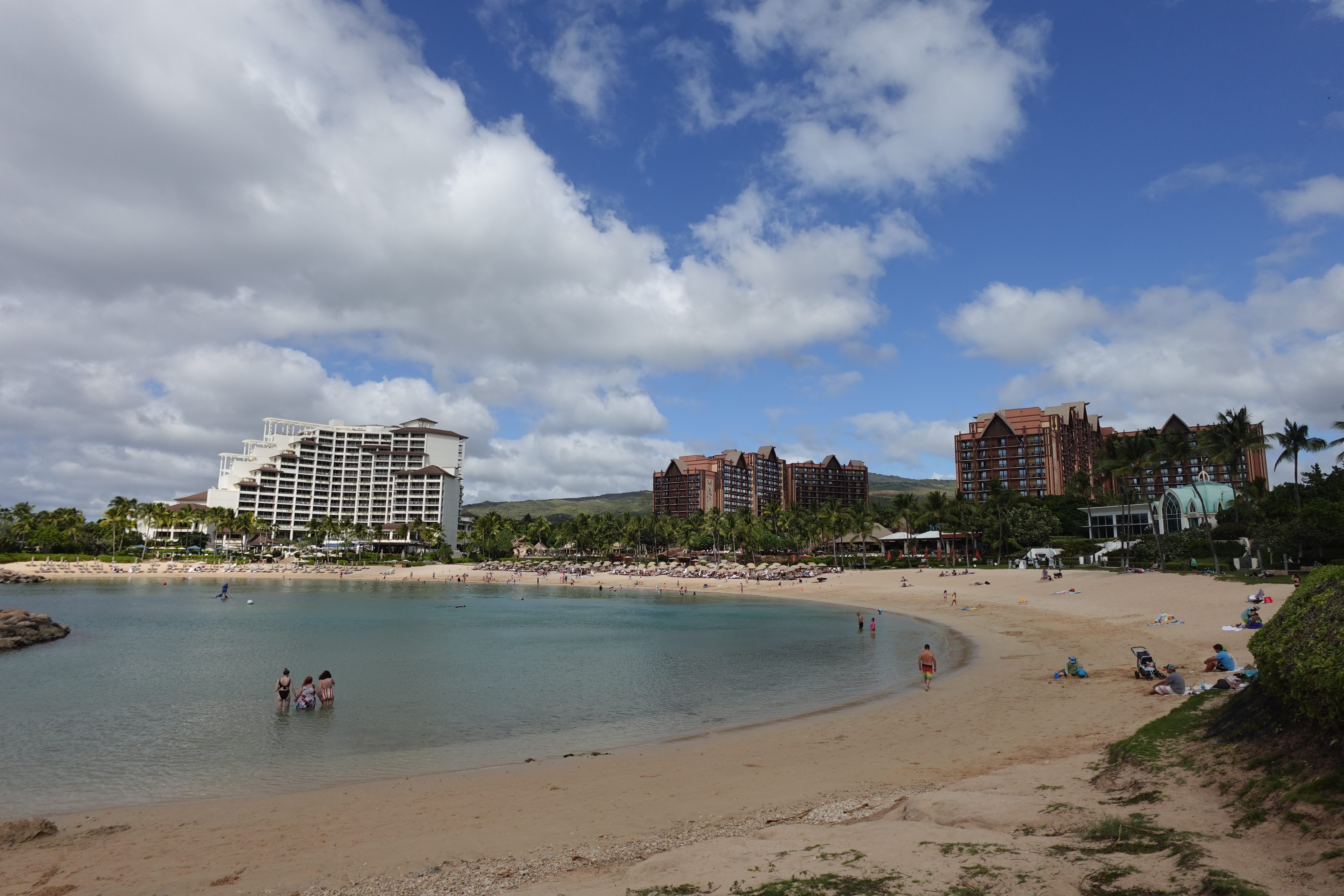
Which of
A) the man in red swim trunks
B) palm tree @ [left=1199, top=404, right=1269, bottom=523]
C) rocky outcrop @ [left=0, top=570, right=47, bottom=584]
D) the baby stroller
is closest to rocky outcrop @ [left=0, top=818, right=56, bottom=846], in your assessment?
the man in red swim trunks

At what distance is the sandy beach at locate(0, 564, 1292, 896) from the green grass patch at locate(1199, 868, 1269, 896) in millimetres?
2556

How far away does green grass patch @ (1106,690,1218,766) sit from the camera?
1032 cm

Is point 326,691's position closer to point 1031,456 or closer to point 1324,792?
point 1324,792

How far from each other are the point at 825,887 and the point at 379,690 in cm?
2210

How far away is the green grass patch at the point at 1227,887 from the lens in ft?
18.3

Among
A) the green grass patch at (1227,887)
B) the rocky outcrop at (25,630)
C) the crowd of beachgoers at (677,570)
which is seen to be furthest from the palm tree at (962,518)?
the green grass patch at (1227,887)

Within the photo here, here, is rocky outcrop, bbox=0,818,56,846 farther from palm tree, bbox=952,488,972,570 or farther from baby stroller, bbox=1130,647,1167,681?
palm tree, bbox=952,488,972,570

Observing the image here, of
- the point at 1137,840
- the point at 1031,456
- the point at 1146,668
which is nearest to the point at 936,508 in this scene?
the point at 1031,456

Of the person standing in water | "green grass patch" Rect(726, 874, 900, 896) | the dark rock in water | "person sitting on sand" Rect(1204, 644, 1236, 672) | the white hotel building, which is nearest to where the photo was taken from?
"green grass patch" Rect(726, 874, 900, 896)

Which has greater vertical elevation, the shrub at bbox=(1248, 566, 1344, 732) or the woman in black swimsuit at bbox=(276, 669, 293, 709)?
the shrub at bbox=(1248, 566, 1344, 732)

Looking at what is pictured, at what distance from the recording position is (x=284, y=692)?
21547 millimetres

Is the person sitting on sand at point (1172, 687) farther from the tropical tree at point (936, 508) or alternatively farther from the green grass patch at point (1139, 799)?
the tropical tree at point (936, 508)

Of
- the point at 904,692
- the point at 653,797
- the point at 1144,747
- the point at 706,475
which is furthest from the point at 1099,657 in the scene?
the point at 706,475

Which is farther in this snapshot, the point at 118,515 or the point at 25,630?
the point at 118,515
